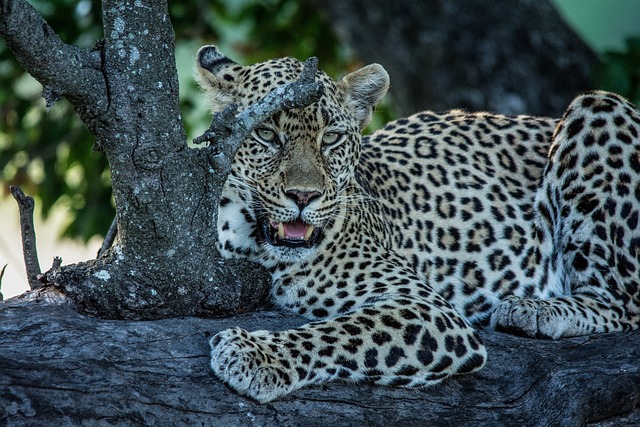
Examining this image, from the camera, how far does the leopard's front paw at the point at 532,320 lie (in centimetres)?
760

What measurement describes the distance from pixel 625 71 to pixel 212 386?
8.68m

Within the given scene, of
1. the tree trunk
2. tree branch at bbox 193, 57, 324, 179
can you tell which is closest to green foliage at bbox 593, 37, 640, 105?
tree branch at bbox 193, 57, 324, 179

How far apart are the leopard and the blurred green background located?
4349 mm

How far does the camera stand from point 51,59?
5.25 m

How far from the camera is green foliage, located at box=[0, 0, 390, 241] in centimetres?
1366

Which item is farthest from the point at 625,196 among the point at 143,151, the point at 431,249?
the point at 143,151

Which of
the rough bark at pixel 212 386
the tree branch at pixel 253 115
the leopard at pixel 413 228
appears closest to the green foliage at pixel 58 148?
the leopard at pixel 413 228

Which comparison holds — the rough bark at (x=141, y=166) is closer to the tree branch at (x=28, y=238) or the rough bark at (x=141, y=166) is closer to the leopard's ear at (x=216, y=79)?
the tree branch at (x=28, y=238)

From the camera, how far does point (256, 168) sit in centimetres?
689

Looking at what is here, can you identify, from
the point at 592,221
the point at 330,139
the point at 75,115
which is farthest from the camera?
the point at 75,115

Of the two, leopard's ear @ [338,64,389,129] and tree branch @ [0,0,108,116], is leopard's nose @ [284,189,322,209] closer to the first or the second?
leopard's ear @ [338,64,389,129]

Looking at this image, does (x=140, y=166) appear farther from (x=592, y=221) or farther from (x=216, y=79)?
(x=592, y=221)

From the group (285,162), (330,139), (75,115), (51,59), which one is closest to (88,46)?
(75,115)

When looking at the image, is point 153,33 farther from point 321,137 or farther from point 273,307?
point 273,307
